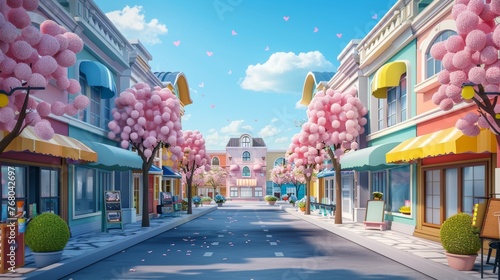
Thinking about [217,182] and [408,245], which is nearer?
[408,245]

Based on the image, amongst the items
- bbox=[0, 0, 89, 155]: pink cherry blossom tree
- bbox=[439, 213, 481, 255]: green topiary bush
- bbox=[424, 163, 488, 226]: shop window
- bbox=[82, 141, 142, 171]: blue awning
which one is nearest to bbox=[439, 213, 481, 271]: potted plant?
bbox=[439, 213, 481, 255]: green topiary bush

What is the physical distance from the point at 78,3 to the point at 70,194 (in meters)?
7.08

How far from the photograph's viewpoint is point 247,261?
13.7m

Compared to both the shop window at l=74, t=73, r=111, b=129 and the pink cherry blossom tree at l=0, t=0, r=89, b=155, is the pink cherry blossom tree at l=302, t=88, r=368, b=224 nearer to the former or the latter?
the shop window at l=74, t=73, r=111, b=129

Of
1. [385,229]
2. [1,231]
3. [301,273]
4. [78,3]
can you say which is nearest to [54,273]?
[1,231]

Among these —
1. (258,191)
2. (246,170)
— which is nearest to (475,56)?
(246,170)

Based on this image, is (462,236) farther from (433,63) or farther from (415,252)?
(433,63)

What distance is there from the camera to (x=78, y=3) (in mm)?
20281

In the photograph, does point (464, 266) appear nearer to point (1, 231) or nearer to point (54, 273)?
point (54, 273)

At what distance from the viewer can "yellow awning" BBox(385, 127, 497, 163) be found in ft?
43.8

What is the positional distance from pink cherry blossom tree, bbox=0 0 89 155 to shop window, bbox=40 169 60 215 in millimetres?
6864

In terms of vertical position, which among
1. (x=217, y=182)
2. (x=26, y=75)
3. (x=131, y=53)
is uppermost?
(x=131, y=53)

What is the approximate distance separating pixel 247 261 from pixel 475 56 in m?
7.16

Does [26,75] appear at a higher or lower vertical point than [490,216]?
higher
